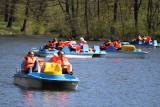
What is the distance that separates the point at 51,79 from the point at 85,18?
55324 millimetres

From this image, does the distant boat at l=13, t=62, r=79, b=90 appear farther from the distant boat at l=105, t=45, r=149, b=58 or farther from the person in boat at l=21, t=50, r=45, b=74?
the distant boat at l=105, t=45, r=149, b=58

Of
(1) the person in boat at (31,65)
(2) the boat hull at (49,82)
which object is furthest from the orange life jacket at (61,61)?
(2) the boat hull at (49,82)

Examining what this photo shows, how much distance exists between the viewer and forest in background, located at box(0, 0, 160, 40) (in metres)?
74.6

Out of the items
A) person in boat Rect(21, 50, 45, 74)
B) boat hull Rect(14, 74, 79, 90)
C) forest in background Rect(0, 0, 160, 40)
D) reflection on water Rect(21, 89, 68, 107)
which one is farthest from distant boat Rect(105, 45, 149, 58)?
forest in background Rect(0, 0, 160, 40)

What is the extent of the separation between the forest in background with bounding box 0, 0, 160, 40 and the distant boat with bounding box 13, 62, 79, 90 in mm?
48498

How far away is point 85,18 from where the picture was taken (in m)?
78.9

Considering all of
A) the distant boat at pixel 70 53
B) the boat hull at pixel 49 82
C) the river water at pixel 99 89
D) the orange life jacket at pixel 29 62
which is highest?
the orange life jacket at pixel 29 62

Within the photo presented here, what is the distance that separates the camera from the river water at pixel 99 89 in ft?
73.2

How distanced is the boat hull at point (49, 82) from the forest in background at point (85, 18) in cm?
4839

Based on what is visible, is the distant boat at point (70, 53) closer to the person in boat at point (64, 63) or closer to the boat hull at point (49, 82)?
the person in boat at point (64, 63)

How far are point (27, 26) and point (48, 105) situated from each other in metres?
64.6

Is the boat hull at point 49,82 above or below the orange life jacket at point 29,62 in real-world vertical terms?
below

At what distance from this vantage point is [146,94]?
83.1 ft

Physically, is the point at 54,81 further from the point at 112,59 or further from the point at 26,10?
the point at 26,10
